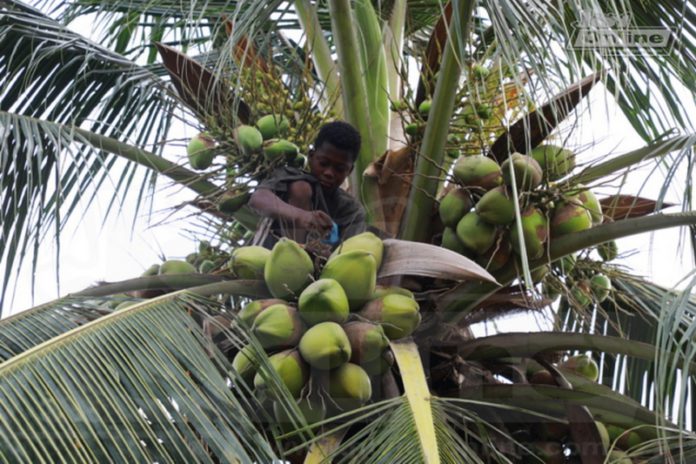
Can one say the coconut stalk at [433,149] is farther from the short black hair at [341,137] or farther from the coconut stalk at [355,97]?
the short black hair at [341,137]

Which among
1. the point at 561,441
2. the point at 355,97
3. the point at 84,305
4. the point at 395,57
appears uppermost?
the point at 395,57

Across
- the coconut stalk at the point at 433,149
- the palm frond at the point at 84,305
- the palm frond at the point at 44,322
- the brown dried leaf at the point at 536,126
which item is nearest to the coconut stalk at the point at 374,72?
the coconut stalk at the point at 433,149

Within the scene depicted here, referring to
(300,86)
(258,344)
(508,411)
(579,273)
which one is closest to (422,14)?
(300,86)

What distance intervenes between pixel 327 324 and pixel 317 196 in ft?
2.35

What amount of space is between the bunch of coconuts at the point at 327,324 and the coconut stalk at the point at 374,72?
776 millimetres

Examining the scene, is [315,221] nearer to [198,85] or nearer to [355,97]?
[355,97]

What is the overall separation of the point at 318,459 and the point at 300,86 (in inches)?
51.0

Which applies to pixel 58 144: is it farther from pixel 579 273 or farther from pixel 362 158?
pixel 579 273

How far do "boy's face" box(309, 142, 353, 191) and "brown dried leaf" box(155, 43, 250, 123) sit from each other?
0.26 meters

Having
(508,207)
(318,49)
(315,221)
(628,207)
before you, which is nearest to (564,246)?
(508,207)

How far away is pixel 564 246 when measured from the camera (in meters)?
2.62

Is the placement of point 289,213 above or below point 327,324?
above

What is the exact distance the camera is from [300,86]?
3.16m

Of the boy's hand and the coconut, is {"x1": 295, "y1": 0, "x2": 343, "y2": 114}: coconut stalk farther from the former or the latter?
the coconut
